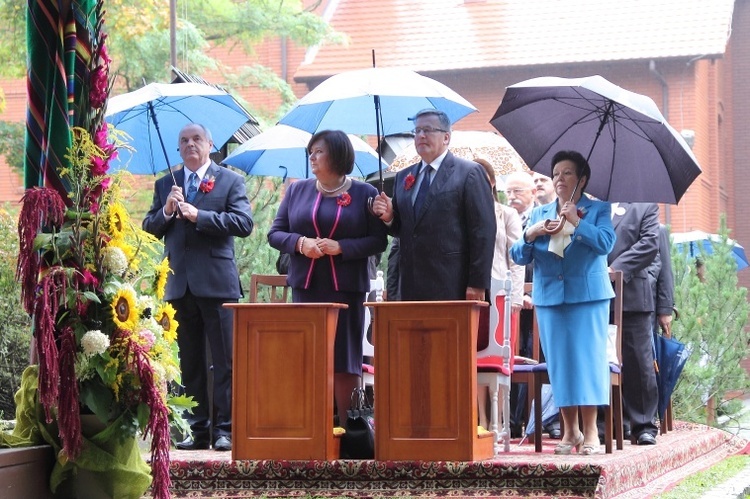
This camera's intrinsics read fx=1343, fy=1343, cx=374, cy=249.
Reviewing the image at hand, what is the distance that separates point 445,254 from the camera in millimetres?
7777

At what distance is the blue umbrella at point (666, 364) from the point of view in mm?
10672

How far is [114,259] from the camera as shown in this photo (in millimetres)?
5777

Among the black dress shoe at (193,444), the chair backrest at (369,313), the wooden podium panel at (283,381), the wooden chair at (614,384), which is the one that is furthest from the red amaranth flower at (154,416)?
the wooden chair at (614,384)

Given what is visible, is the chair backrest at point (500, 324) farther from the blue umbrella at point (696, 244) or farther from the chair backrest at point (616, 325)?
the blue umbrella at point (696, 244)

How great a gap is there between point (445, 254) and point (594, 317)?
1218mm

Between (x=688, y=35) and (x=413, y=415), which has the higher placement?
(x=688, y=35)

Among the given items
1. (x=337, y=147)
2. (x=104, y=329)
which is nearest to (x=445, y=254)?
(x=337, y=147)

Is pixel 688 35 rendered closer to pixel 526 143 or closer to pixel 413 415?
pixel 526 143

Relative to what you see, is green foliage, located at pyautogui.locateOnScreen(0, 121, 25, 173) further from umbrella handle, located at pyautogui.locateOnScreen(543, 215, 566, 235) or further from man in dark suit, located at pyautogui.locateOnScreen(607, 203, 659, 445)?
umbrella handle, located at pyautogui.locateOnScreen(543, 215, 566, 235)

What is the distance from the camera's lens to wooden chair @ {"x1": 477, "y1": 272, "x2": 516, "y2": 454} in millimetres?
8211

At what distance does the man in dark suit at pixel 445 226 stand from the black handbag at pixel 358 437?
80cm

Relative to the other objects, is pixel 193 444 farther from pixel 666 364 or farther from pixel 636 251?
pixel 666 364

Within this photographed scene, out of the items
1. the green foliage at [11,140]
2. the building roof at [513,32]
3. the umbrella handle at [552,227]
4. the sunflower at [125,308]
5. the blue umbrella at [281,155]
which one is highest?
the building roof at [513,32]

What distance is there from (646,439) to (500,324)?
2.18 metres
